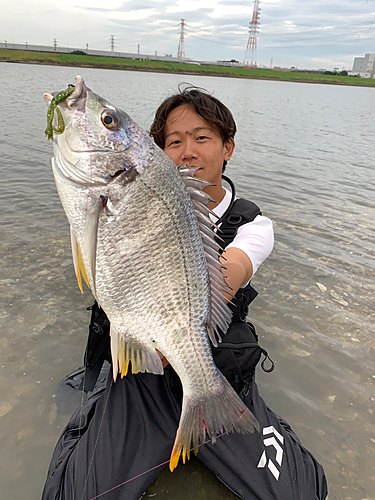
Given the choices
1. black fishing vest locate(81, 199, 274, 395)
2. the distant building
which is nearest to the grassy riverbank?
the distant building

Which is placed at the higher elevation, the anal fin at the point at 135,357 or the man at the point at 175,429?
the anal fin at the point at 135,357

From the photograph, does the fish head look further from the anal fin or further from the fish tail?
the fish tail

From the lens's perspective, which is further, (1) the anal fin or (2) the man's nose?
(2) the man's nose

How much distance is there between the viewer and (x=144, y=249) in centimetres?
153

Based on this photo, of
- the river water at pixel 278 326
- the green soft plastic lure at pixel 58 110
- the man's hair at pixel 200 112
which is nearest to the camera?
the green soft plastic lure at pixel 58 110

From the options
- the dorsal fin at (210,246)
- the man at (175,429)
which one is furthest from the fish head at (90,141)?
the man at (175,429)

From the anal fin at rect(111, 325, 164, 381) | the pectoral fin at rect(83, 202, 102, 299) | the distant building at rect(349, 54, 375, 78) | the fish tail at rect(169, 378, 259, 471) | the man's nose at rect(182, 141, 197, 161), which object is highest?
the distant building at rect(349, 54, 375, 78)

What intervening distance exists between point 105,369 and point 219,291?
1.83 meters

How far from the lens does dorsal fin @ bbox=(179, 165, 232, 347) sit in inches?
66.8

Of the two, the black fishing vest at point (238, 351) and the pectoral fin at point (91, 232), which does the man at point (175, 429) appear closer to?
the black fishing vest at point (238, 351)

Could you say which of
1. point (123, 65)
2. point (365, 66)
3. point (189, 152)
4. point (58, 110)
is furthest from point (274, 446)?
point (365, 66)

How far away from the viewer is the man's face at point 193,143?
2449 mm

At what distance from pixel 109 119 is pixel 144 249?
1.96ft

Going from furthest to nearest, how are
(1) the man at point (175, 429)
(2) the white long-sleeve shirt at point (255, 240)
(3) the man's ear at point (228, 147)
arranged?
(3) the man's ear at point (228, 147) < (2) the white long-sleeve shirt at point (255, 240) < (1) the man at point (175, 429)
